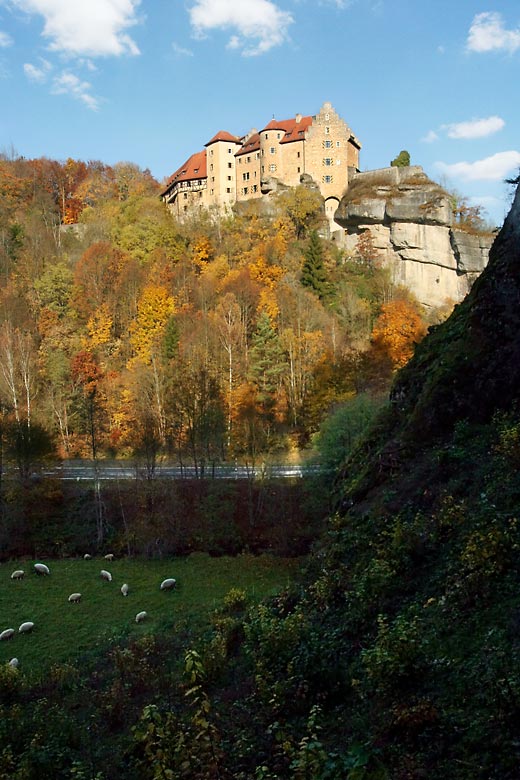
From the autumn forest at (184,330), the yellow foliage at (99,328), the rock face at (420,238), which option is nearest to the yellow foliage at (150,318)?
the autumn forest at (184,330)

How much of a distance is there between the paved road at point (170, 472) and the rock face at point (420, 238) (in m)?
35.7

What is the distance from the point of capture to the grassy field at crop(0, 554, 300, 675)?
16219 millimetres

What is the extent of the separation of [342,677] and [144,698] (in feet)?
13.5

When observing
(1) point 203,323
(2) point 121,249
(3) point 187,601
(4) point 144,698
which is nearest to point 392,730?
(4) point 144,698

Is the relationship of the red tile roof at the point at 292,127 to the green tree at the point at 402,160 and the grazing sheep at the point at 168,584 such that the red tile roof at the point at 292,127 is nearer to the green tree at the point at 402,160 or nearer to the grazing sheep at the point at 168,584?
the green tree at the point at 402,160

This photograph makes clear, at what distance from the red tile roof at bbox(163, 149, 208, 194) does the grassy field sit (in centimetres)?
5809

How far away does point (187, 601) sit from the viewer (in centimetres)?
1973

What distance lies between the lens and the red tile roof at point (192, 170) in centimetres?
7325

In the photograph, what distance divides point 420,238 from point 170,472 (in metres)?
40.4

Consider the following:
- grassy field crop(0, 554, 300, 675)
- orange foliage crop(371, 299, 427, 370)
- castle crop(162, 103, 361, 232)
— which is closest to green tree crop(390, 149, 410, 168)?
castle crop(162, 103, 361, 232)

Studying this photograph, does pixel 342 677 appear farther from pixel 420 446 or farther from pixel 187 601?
pixel 187 601

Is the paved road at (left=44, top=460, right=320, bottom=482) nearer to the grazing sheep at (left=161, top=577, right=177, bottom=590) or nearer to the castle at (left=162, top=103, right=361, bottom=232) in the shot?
the grazing sheep at (left=161, top=577, right=177, bottom=590)

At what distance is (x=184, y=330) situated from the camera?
144 ft

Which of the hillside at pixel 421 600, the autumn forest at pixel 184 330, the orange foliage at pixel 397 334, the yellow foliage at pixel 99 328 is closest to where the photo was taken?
the hillside at pixel 421 600
